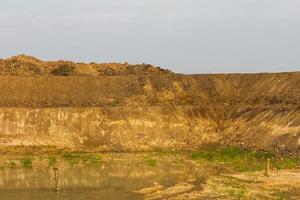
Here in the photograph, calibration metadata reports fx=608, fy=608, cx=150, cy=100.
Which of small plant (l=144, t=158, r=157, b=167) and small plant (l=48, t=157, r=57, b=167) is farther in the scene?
small plant (l=48, t=157, r=57, b=167)

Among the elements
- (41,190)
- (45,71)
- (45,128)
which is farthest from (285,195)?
(45,71)

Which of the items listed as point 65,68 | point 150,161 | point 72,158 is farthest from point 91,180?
point 65,68

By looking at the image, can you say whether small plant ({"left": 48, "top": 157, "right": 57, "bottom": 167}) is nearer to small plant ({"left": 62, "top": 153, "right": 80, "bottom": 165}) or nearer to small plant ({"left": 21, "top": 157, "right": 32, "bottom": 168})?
small plant ({"left": 62, "top": 153, "right": 80, "bottom": 165})

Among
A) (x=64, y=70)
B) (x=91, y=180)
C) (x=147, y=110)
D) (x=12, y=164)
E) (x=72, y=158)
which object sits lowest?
(x=91, y=180)

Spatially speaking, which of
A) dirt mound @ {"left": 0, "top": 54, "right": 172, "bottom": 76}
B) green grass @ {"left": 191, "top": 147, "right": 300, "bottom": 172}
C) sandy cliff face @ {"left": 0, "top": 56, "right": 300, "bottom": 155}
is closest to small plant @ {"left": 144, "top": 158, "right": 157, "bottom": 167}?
green grass @ {"left": 191, "top": 147, "right": 300, "bottom": 172}

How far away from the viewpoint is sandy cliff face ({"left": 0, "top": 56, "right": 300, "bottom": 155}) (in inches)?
1976

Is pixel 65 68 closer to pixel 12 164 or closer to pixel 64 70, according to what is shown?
pixel 64 70

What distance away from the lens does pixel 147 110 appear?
5509cm

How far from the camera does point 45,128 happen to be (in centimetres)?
5181

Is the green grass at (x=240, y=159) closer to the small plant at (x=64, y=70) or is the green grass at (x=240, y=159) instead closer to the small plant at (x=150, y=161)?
the small plant at (x=150, y=161)

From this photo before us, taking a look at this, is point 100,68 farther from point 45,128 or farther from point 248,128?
point 248,128

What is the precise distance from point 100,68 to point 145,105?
613 inches

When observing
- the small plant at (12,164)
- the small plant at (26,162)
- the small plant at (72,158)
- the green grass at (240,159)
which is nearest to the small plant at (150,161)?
the green grass at (240,159)

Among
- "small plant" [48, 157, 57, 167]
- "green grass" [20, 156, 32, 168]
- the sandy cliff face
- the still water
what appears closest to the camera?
the still water
